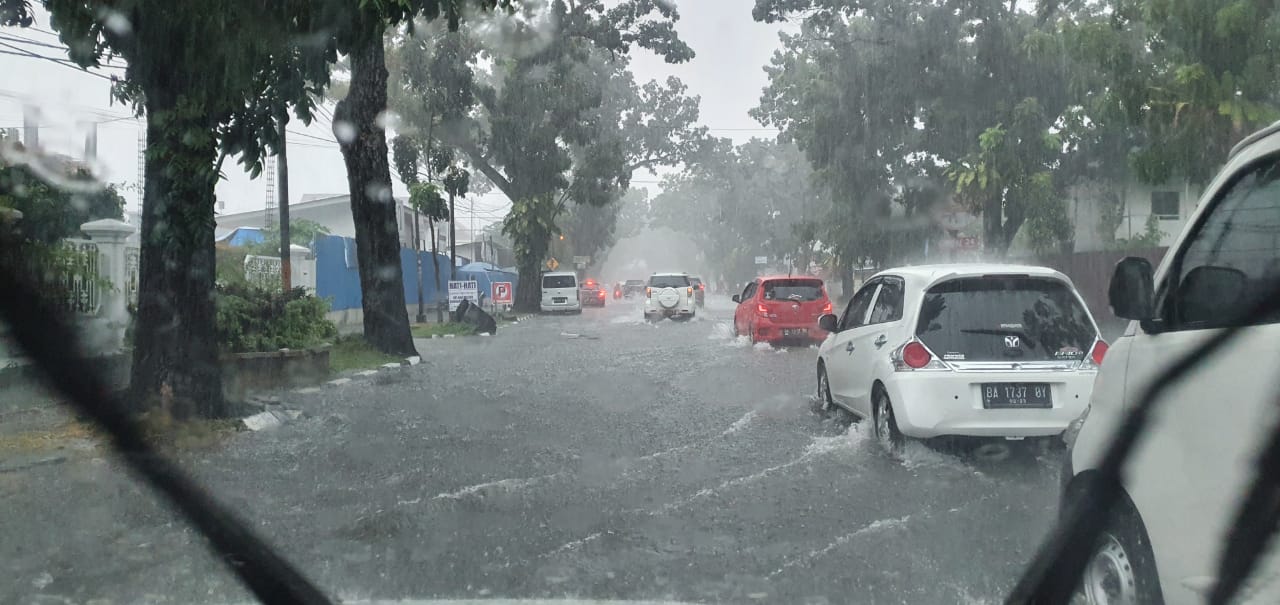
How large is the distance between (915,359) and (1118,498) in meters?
4.09

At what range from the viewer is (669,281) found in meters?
34.7

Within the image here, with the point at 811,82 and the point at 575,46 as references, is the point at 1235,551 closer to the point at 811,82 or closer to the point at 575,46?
the point at 811,82

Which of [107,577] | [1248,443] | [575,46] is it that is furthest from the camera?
[575,46]

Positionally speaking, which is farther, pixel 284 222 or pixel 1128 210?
pixel 1128 210

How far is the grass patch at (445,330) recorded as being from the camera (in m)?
25.7

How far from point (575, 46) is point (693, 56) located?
13.4ft

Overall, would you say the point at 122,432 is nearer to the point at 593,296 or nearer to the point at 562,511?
the point at 562,511

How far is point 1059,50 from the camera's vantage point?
22891mm

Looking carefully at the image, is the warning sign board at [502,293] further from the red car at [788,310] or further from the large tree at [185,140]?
the large tree at [185,140]

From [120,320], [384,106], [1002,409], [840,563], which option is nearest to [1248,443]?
[840,563]

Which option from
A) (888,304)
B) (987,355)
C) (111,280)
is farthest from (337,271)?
(987,355)

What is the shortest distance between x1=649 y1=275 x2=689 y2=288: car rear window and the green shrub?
2014 centimetres

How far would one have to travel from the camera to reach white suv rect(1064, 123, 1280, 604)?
2.92m

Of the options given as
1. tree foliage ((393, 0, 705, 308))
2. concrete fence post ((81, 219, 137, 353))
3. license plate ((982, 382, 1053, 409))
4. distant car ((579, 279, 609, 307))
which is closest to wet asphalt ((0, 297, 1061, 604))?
license plate ((982, 382, 1053, 409))
